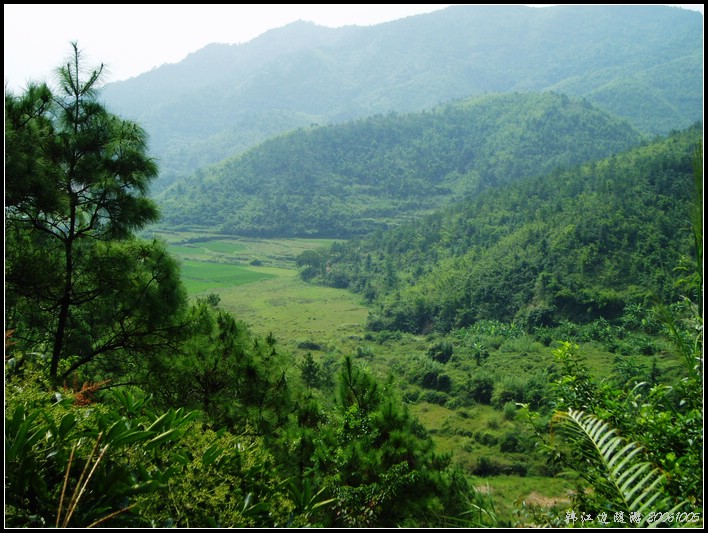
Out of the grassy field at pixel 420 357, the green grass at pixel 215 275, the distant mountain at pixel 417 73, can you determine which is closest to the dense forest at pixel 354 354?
the grassy field at pixel 420 357

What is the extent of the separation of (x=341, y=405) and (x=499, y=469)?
44.1 feet

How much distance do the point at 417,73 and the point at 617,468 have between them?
195746 mm

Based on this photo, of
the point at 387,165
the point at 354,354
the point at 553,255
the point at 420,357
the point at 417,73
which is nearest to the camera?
the point at 420,357

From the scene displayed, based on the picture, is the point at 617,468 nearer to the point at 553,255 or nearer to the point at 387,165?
the point at 553,255

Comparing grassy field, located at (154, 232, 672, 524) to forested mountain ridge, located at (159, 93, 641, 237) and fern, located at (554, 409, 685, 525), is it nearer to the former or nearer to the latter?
fern, located at (554, 409, 685, 525)

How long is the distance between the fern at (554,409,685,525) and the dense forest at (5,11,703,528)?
15mm

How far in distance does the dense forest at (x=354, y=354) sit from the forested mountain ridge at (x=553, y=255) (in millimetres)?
185

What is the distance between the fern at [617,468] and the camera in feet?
5.95

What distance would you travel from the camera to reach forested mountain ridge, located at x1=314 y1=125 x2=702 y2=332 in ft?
102

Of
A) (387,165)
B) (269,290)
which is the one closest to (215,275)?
(269,290)

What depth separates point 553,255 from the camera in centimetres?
3503

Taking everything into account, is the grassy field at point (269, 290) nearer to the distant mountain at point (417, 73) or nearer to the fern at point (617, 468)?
the fern at point (617, 468)

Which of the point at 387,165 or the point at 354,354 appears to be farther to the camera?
the point at 387,165

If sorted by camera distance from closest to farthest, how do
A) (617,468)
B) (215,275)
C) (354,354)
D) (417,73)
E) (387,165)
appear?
(617,468)
(354,354)
(215,275)
(387,165)
(417,73)
